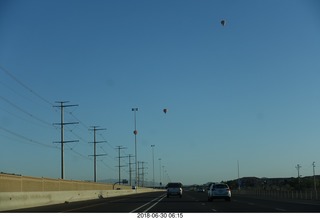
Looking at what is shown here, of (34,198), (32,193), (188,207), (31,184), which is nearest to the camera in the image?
(188,207)

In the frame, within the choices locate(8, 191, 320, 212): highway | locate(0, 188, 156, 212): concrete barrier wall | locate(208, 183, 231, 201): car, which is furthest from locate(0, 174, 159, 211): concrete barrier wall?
locate(208, 183, 231, 201): car

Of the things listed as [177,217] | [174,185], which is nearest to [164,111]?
[174,185]

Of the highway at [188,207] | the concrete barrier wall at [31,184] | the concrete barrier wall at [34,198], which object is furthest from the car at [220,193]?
the concrete barrier wall at [31,184]

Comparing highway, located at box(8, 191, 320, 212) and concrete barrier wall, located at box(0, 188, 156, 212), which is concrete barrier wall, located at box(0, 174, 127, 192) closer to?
concrete barrier wall, located at box(0, 188, 156, 212)

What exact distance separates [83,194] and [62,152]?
594 inches

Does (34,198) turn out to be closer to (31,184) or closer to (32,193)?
(32,193)

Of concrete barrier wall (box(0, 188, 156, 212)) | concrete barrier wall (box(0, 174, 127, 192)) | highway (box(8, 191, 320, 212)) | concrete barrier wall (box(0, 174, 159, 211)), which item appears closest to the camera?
highway (box(8, 191, 320, 212))

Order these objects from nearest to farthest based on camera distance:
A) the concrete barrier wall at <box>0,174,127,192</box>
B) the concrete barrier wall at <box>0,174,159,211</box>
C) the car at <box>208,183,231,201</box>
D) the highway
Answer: the highway
the concrete barrier wall at <box>0,174,159,211</box>
the concrete barrier wall at <box>0,174,127,192</box>
the car at <box>208,183,231,201</box>

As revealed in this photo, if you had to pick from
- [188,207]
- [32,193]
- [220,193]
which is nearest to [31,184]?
[32,193]

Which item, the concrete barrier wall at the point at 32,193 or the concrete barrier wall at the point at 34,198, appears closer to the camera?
the concrete barrier wall at the point at 34,198

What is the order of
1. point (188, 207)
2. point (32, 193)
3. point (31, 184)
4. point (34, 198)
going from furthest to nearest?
point (31, 184)
point (34, 198)
point (32, 193)
point (188, 207)

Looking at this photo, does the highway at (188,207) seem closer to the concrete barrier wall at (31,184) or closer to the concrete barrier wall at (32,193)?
the concrete barrier wall at (32,193)

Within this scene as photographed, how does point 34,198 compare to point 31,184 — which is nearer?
point 34,198

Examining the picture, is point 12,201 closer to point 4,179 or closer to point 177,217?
point 4,179
